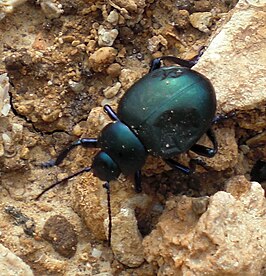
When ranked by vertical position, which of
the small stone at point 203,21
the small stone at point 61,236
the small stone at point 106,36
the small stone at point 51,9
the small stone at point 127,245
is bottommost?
the small stone at point 127,245

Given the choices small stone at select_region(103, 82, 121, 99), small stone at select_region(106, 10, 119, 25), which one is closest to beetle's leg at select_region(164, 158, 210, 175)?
small stone at select_region(103, 82, 121, 99)

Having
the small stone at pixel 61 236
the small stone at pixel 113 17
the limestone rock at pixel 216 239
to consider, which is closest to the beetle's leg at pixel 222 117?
the limestone rock at pixel 216 239

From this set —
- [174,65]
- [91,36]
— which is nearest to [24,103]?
[91,36]

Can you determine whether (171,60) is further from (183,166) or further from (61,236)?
(61,236)

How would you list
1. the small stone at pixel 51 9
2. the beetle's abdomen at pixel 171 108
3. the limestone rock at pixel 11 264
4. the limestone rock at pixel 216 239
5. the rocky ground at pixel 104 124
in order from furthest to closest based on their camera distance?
1. the small stone at pixel 51 9
2. the beetle's abdomen at pixel 171 108
3. the rocky ground at pixel 104 124
4. the limestone rock at pixel 11 264
5. the limestone rock at pixel 216 239

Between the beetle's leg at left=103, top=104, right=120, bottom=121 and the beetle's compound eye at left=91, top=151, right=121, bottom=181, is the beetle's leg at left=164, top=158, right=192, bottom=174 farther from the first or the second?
the beetle's leg at left=103, top=104, right=120, bottom=121

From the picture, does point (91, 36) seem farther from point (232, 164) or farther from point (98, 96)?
point (232, 164)

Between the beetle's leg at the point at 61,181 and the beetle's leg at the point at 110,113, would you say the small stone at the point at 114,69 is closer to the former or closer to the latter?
the beetle's leg at the point at 110,113
